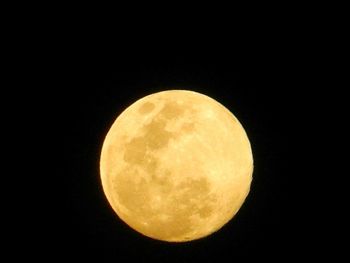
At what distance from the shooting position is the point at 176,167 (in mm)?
5914

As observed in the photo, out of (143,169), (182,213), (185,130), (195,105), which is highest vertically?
(195,105)

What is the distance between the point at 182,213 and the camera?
6035 millimetres

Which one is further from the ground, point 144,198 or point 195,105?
point 195,105

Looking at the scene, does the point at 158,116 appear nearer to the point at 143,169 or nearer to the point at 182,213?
the point at 143,169

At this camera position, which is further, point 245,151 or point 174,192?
point 245,151

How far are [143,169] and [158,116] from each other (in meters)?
0.66

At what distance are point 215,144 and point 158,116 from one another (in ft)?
2.43

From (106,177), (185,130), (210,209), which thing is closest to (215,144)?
(185,130)

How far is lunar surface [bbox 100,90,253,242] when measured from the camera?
595 cm

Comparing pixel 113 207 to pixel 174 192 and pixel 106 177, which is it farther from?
pixel 174 192

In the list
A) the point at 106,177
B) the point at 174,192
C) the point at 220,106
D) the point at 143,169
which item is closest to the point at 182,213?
the point at 174,192

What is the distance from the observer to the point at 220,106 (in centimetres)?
669

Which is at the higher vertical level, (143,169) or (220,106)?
(220,106)

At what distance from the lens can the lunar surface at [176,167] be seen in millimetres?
5949
